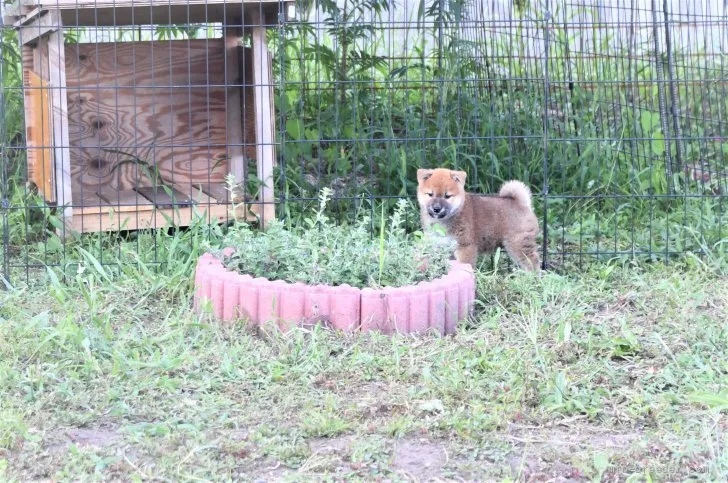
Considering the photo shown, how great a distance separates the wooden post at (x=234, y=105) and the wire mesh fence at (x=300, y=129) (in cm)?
1

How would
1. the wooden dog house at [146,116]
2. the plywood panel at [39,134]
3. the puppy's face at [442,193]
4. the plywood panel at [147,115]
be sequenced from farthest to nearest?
the plywood panel at [147,115] → the plywood panel at [39,134] → the wooden dog house at [146,116] → the puppy's face at [442,193]

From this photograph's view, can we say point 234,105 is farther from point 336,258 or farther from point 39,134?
point 336,258

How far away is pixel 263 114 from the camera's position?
680cm

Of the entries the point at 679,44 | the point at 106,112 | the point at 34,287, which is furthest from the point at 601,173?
the point at 34,287

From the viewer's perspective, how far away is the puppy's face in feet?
21.7

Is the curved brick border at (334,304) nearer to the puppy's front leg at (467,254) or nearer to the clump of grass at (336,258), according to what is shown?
the clump of grass at (336,258)

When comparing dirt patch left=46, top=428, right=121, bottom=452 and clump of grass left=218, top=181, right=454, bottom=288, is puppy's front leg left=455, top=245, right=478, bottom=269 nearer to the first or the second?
clump of grass left=218, top=181, right=454, bottom=288

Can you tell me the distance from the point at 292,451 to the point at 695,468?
5.01ft

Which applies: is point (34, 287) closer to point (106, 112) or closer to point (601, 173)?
point (106, 112)

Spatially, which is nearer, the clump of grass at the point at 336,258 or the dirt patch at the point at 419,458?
the dirt patch at the point at 419,458

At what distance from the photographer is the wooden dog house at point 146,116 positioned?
671cm

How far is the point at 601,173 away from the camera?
Result: 7.95m

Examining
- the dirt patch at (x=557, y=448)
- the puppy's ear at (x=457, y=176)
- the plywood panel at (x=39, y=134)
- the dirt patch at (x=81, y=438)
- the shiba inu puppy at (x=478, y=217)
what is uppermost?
the plywood panel at (x=39, y=134)

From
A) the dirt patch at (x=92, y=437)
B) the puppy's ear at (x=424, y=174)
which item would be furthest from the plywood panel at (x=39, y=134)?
the dirt patch at (x=92, y=437)
